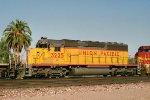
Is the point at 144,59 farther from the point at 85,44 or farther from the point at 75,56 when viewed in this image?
the point at 75,56

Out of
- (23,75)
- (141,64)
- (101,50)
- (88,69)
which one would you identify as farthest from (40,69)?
(141,64)

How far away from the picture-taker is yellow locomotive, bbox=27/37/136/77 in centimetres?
2627

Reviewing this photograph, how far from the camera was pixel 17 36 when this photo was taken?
159 feet

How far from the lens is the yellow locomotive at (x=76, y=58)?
26266 mm

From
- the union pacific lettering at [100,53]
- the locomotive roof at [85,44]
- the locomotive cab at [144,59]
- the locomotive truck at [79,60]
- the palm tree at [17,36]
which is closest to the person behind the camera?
A: the locomotive truck at [79,60]

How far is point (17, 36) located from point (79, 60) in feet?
72.8

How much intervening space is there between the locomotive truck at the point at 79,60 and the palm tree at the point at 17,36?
62.6ft

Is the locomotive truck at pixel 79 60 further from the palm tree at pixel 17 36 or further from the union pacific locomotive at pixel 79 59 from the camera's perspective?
the palm tree at pixel 17 36

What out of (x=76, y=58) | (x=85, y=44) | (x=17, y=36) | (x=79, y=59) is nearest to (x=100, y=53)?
(x=85, y=44)

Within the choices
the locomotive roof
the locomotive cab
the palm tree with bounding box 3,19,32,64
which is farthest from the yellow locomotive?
the palm tree with bounding box 3,19,32,64

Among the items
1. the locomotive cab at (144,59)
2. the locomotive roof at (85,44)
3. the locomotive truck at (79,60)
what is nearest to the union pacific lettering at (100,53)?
the locomotive truck at (79,60)

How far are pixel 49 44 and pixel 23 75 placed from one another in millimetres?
4158

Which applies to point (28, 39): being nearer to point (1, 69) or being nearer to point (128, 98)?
point (1, 69)

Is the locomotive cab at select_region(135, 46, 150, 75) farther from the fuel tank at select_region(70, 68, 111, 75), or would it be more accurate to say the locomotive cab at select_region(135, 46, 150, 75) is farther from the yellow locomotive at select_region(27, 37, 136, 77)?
the fuel tank at select_region(70, 68, 111, 75)
